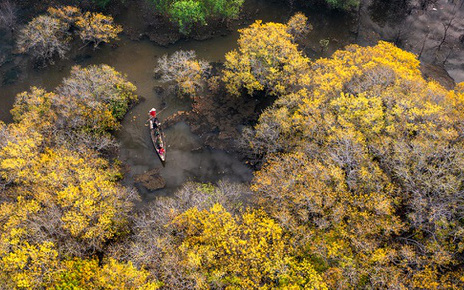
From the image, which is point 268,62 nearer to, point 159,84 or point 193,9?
point 193,9

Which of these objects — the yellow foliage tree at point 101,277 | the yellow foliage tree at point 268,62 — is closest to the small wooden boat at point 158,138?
the yellow foliage tree at point 268,62

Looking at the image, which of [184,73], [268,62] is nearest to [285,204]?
[268,62]

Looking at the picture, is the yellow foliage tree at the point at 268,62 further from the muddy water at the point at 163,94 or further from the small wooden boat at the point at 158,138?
the small wooden boat at the point at 158,138

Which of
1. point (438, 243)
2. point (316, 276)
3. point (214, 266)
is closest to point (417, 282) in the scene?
point (438, 243)

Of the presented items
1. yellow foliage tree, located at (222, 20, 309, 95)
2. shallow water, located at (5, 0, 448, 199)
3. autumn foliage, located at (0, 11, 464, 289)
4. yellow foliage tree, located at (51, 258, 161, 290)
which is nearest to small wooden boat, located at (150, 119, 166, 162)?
shallow water, located at (5, 0, 448, 199)

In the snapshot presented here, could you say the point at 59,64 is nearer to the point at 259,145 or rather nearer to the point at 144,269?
the point at 259,145

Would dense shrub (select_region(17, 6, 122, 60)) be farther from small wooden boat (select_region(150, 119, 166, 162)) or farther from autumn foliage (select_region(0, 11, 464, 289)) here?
small wooden boat (select_region(150, 119, 166, 162))
